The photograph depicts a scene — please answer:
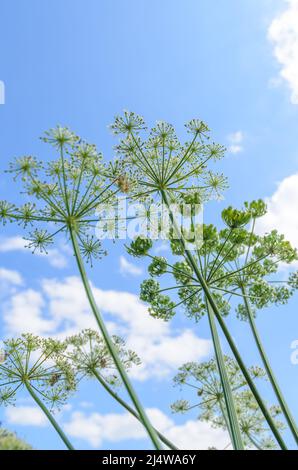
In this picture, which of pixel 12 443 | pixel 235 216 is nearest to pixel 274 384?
pixel 235 216

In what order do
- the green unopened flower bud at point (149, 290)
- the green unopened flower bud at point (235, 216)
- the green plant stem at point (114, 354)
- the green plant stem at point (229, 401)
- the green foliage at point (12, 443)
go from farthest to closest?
the green unopened flower bud at point (149, 290), the green unopened flower bud at point (235, 216), the green plant stem at point (229, 401), the green foliage at point (12, 443), the green plant stem at point (114, 354)

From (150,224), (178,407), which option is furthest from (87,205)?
(178,407)

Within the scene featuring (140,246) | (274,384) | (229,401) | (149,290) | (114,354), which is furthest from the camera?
(149,290)

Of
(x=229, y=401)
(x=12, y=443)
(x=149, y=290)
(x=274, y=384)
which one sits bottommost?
(x=12, y=443)

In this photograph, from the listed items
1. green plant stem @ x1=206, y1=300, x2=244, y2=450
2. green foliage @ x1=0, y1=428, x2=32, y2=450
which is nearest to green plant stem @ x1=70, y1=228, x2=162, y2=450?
green foliage @ x1=0, y1=428, x2=32, y2=450

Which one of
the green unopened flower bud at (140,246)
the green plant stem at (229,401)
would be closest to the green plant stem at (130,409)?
the green plant stem at (229,401)

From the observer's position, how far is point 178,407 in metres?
9.89

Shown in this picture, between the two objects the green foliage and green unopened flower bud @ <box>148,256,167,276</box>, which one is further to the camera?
green unopened flower bud @ <box>148,256,167,276</box>

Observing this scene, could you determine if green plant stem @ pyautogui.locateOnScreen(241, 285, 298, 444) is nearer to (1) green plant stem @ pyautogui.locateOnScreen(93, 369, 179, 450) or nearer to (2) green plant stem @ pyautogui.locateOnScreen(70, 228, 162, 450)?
(1) green plant stem @ pyautogui.locateOnScreen(93, 369, 179, 450)

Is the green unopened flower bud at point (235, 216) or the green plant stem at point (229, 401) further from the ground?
the green unopened flower bud at point (235, 216)

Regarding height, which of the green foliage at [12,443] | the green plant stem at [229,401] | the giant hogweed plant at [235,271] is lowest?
the green foliage at [12,443]

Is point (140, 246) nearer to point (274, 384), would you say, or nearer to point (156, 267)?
point (156, 267)

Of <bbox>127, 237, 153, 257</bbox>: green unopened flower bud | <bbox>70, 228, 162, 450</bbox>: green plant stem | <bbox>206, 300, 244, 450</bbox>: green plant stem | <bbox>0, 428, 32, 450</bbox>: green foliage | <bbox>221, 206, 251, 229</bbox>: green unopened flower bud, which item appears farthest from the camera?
<bbox>127, 237, 153, 257</bbox>: green unopened flower bud

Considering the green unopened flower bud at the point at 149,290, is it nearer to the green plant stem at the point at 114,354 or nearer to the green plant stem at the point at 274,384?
the green plant stem at the point at 274,384
